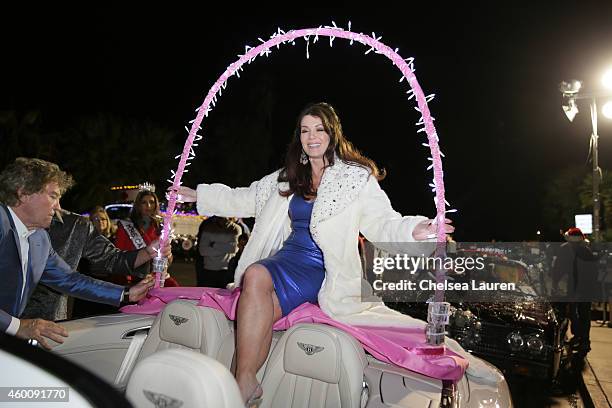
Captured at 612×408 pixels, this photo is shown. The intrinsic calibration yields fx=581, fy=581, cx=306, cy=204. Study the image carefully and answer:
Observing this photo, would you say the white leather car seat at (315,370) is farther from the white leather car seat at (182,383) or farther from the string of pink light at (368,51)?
the white leather car seat at (182,383)

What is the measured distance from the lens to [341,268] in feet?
10.1

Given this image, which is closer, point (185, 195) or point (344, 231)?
point (344, 231)

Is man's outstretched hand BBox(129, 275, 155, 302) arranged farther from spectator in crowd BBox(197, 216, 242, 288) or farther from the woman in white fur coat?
spectator in crowd BBox(197, 216, 242, 288)

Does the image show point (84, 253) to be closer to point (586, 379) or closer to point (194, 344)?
point (194, 344)

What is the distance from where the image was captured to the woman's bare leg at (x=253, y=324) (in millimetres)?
2643

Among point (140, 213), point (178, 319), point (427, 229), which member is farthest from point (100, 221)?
point (427, 229)

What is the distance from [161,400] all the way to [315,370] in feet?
3.77

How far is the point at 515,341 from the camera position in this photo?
19.0 feet

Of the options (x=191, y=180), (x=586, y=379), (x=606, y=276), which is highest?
(x=191, y=180)

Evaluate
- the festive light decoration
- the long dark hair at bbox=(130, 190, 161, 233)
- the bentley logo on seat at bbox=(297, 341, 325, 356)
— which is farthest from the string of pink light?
the long dark hair at bbox=(130, 190, 161, 233)

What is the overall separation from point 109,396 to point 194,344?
1.82 m

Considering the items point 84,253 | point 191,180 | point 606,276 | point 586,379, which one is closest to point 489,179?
point 191,180

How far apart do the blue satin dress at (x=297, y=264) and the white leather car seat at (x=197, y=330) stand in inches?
13.8

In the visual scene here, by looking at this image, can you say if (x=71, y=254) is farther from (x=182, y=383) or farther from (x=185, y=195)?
(x=182, y=383)
